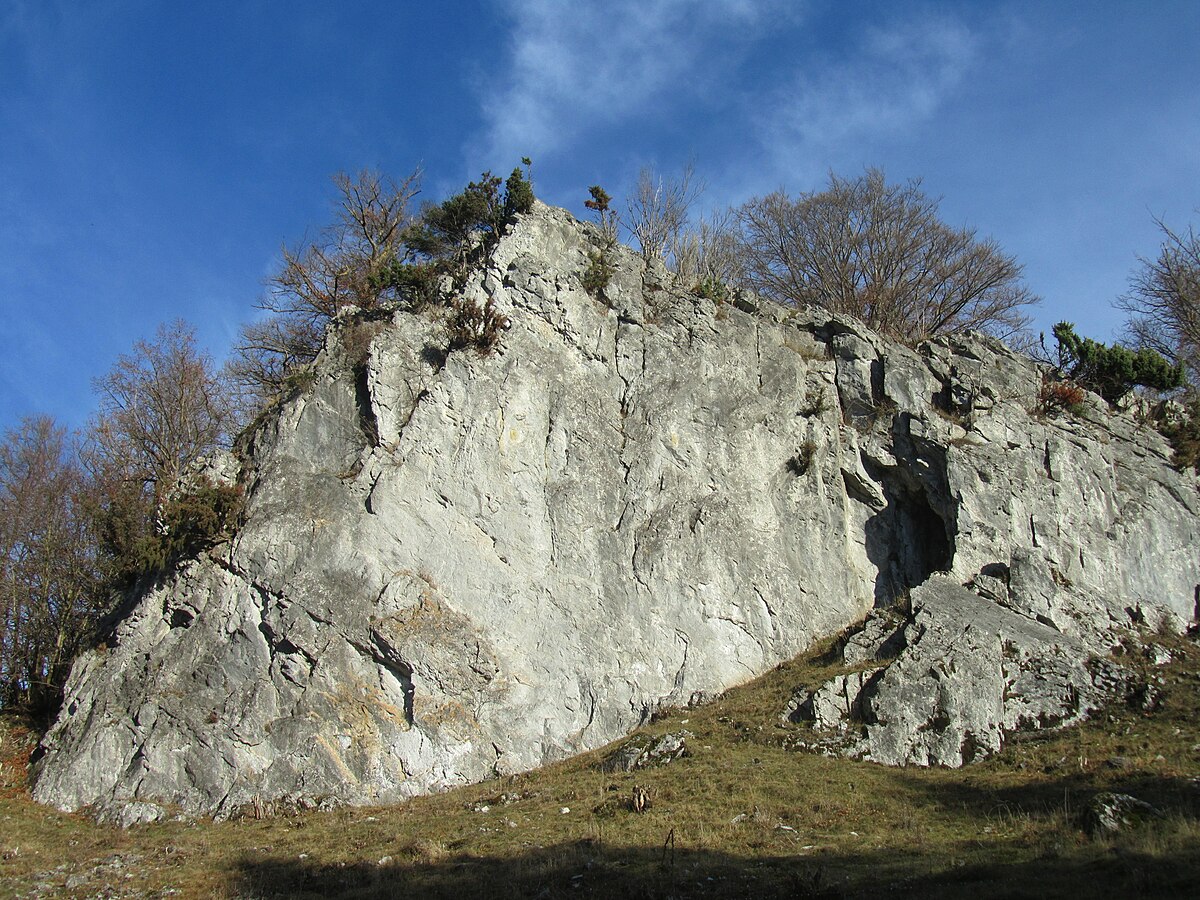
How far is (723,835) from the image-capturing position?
41.7 ft

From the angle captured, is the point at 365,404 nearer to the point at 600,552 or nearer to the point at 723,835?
the point at 600,552

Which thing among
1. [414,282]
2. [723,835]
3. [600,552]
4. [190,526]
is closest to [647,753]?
[723,835]

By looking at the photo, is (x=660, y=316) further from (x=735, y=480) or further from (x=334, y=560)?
(x=334, y=560)

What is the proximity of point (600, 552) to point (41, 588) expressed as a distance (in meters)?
17.4

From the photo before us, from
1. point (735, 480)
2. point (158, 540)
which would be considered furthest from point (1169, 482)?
point (158, 540)

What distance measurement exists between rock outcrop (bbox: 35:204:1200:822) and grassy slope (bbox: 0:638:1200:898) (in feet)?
3.96

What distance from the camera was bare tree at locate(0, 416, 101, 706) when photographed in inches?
912

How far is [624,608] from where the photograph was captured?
66.1 ft

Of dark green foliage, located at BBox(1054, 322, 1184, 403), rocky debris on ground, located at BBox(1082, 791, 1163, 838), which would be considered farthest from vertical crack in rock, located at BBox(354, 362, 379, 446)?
dark green foliage, located at BBox(1054, 322, 1184, 403)

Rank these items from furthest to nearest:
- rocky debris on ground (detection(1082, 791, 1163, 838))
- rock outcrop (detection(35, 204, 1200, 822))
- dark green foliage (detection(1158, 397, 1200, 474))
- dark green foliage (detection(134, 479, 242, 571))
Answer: dark green foliage (detection(1158, 397, 1200, 474)) < dark green foliage (detection(134, 479, 242, 571)) < rock outcrop (detection(35, 204, 1200, 822)) < rocky debris on ground (detection(1082, 791, 1163, 838))

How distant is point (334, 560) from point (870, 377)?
1714cm

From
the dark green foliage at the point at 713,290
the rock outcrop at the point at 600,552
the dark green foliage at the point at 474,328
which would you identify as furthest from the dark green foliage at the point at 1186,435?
the dark green foliage at the point at 474,328

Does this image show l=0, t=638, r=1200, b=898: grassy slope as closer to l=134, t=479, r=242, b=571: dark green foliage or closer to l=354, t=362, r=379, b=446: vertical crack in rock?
l=134, t=479, r=242, b=571: dark green foliage

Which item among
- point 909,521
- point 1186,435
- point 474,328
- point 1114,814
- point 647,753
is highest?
point 474,328
